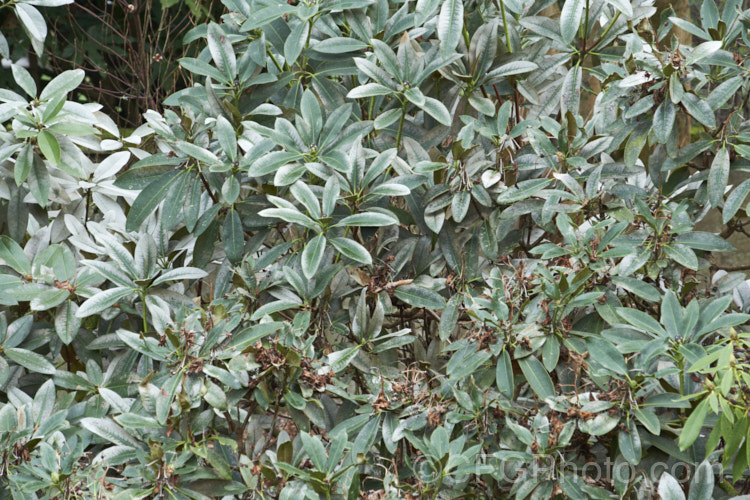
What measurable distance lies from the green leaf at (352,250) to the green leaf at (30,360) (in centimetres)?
74

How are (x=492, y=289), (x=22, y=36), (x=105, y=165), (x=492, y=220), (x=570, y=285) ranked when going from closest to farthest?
(x=570, y=285)
(x=492, y=289)
(x=492, y=220)
(x=105, y=165)
(x=22, y=36)

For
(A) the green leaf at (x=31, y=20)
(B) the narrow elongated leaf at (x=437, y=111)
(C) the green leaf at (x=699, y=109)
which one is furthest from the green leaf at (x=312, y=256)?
(A) the green leaf at (x=31, y=20)

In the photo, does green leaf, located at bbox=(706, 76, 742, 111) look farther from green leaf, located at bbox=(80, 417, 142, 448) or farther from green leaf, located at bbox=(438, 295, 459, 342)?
green leaf, located at bbox=(80, 417, 142, 448)

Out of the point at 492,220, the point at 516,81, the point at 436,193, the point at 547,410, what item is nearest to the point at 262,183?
the point at 436,193

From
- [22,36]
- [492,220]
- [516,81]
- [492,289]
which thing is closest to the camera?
[492,289]

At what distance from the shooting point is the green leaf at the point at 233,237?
1635mm

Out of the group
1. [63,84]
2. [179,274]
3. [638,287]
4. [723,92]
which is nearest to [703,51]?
[723,92]

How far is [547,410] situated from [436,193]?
0.51 m

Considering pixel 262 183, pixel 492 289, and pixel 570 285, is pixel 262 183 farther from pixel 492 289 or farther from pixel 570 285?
pixel 570 285

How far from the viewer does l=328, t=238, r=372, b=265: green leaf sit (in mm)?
1449

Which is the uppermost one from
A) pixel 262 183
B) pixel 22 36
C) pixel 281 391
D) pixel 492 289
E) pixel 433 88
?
pixel 433 88

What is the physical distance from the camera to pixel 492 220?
1610 mm

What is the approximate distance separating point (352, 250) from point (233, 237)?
326 millimetres

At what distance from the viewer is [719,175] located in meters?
1.52
